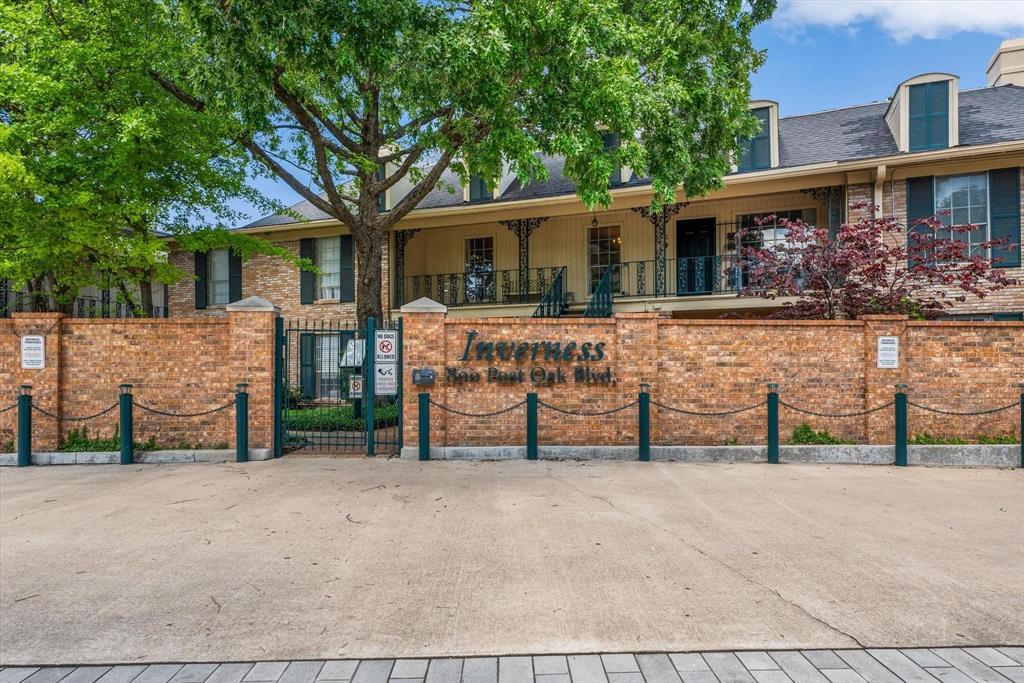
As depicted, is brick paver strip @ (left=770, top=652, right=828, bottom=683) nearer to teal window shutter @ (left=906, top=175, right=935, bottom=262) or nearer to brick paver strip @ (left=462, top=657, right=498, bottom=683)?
brick paver strip @ (left=462, top=657, right=498, bottom=683)

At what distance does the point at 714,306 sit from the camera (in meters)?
14.5

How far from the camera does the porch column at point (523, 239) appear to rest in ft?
56.6

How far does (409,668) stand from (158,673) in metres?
1.36

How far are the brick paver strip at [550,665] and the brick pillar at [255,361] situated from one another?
7252 millimetres

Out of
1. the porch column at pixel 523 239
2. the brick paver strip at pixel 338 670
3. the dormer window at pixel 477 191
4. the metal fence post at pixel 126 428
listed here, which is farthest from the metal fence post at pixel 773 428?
the dormer window at pixel 477 191

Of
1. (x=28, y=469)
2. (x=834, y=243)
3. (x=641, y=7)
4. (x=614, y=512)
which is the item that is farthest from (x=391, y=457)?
(x=641, y=7)

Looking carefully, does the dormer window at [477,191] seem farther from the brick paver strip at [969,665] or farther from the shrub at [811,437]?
the brick paver strip at [969,665]

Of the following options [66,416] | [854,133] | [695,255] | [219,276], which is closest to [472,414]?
[66,416]

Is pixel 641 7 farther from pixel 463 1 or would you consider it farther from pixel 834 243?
pixel 834 243

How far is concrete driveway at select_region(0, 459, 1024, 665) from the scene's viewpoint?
3.50 m

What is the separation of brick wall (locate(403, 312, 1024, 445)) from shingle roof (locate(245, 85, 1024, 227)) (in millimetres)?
5679

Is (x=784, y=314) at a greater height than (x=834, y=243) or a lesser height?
lesser

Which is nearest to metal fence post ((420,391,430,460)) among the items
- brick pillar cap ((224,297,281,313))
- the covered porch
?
brick pillar cap ((224,297,281,313))

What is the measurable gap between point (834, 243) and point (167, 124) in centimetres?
1307
